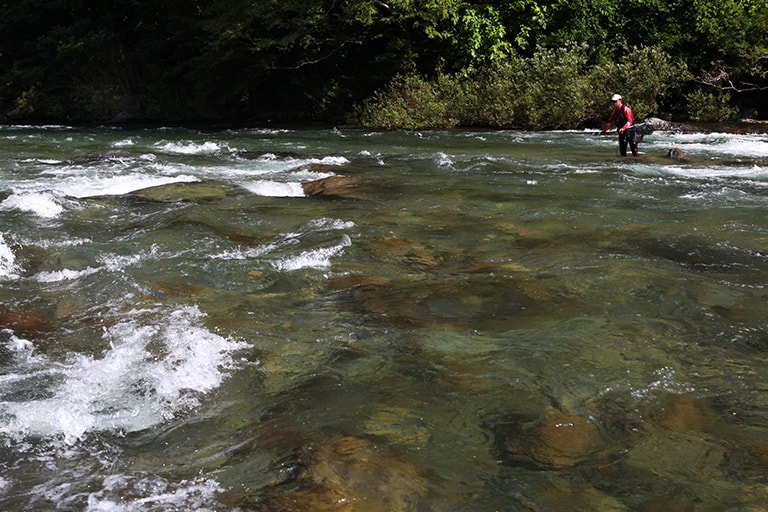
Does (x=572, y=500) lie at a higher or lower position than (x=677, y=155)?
higher

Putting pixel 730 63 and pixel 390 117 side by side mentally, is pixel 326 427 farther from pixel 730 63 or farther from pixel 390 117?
pixel 730 63

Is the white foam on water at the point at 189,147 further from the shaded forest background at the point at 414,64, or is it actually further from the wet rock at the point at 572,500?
the wet rock at the point at 572,500

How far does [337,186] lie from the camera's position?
11.7 metres

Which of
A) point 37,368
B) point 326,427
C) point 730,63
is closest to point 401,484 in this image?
point 326,427

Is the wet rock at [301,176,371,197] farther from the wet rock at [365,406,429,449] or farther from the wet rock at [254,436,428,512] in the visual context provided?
the wet rock at [254,436,428,512]

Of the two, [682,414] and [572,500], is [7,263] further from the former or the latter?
[682,414]

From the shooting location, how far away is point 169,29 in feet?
101

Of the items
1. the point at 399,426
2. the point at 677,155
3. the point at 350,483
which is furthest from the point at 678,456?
the point at 677,155

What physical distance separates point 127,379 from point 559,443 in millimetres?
2571

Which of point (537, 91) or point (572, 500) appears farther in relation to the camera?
point (537, 91)

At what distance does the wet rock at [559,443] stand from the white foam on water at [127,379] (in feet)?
6.14

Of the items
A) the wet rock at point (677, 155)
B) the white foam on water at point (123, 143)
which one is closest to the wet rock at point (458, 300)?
the wet rock at point (677, 155)

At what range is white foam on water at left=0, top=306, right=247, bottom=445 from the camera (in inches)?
165

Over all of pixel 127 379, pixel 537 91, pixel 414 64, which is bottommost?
pixel 127 379
